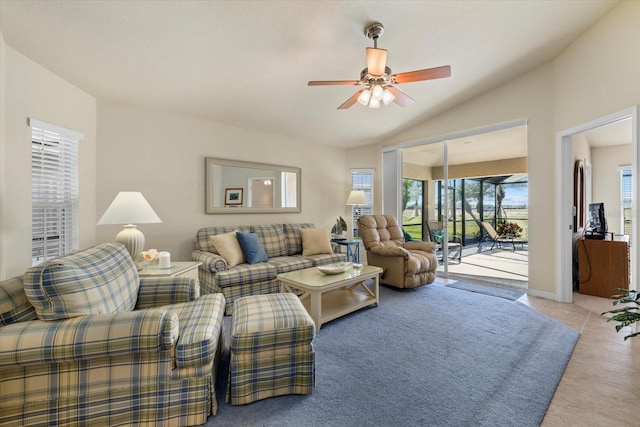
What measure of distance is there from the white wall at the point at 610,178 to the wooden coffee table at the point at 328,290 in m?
5.30

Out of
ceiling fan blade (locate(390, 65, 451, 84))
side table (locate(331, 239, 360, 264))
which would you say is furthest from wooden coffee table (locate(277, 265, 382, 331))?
ceiling fan blade (locate(390, 65, 451, 84))

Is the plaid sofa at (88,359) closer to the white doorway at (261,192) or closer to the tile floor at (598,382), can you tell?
the tile floor at (598,382)

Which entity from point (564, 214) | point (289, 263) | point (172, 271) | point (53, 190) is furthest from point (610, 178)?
point (53, 190)

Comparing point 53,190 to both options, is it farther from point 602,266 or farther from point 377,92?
point 602,266

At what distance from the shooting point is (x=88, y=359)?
4.17 ft

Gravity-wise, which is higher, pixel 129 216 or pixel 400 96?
pixel 400 96

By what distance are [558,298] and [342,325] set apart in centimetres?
283

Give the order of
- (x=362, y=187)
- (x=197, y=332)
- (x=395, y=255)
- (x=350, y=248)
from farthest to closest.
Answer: (x=362, y=187) < (x=350, y=248) < (x=395, y=255) < (x=197, y=332)

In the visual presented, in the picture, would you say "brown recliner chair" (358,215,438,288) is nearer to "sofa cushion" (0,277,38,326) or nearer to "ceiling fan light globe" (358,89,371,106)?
"ceiling fan light globe" (358,89,371,106)

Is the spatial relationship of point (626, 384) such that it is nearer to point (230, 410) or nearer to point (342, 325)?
point (342, 325)

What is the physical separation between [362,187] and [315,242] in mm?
2007

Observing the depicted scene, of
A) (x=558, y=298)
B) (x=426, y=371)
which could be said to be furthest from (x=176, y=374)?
(x=558, y=298)

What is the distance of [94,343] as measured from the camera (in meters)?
1.24

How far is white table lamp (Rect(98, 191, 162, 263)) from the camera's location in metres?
2.37
